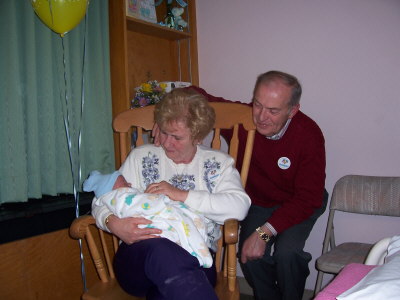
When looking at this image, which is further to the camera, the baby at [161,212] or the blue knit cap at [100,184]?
the blue knit cap at [100,184]

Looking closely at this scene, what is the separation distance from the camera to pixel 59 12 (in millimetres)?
1527

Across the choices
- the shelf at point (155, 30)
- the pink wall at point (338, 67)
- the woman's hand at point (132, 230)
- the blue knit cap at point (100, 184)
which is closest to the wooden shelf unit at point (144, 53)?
the shelf at point (155, 30)

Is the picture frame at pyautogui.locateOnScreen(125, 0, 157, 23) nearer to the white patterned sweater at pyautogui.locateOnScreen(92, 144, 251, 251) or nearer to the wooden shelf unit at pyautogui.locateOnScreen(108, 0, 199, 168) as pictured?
the wooden shelf unit at pyautogui.locateOnScreen(108, 0, 199, 168)

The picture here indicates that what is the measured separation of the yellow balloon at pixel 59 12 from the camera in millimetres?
1513

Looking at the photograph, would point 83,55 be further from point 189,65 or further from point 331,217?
point 331,217

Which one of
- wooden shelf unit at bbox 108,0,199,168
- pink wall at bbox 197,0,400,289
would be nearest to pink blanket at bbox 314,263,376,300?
pink wall at bbox 197,0,400,289

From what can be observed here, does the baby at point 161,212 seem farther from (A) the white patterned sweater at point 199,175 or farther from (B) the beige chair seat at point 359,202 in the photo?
(B) the beige chair seat at point 359,202

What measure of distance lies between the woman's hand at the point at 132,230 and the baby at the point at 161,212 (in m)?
0.02

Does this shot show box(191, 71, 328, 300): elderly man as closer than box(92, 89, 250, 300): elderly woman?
No

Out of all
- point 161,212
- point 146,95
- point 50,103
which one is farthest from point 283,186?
point 50,103

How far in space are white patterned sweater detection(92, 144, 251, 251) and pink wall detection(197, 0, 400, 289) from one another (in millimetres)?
918

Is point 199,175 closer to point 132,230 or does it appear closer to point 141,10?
point 132,230

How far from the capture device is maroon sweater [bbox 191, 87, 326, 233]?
162 cm

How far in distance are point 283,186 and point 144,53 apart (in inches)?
48.4
